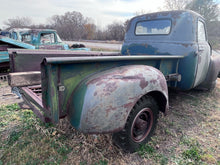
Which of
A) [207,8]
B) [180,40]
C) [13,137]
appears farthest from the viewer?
[207,8]

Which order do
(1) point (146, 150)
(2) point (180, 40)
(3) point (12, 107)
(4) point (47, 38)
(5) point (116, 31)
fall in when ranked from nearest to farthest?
(1) point (146, 150) < (2) point (180, 40) < (3) point (12, 107) < (4) point (47, 38) < (5) point (116, 31)

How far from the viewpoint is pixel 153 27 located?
132 inches

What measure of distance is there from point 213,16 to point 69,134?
2592 centimetres

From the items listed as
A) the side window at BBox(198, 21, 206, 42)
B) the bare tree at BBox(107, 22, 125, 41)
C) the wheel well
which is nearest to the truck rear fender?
the wheel well

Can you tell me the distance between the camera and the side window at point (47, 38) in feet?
24.9

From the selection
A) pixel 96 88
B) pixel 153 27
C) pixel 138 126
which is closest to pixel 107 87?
pixel 96 88

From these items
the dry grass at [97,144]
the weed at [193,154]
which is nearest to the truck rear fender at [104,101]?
the dry grass at [97,144]

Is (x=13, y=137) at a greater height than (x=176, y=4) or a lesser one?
lesser

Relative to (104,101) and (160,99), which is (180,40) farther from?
(104,101)

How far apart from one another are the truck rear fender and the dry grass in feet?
2.03

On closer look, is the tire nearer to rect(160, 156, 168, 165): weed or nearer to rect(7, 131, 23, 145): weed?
rect(160, 156, 168, 165): weed

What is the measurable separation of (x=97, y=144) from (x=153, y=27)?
2491 millimetres

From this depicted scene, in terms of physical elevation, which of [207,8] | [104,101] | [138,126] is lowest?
[138,126]

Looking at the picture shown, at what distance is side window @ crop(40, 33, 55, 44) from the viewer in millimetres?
7575
